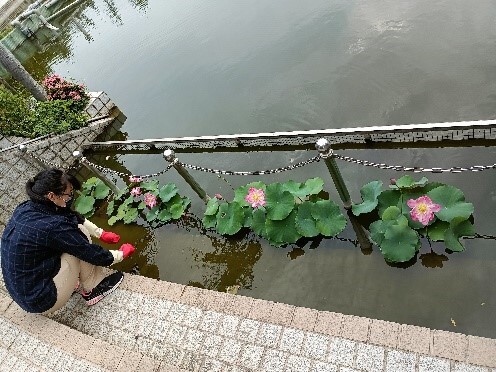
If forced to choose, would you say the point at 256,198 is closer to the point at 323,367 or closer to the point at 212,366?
the point at 212,366

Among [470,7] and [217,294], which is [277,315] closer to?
[217,294]

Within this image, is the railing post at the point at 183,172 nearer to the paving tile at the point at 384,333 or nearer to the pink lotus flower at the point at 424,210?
the pink lotus flower at the point at 424,210

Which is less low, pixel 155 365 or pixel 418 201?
pixel 155 365

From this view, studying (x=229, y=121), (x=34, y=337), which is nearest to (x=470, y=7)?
(x=229, y=121)

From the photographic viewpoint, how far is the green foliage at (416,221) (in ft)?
14.6

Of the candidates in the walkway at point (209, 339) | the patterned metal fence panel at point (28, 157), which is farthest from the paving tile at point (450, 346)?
the patterned metal fence panel at point (28, 157)

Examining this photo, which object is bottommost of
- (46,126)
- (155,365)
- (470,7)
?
(470,7)

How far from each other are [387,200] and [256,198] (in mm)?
1505

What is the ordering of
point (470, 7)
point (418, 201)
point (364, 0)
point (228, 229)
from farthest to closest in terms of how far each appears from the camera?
point (364, 0) < point (470, 7) < point (228, 229) < point (418, 201)

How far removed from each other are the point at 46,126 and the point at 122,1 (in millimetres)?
8603

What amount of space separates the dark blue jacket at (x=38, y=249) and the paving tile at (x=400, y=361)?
115 inches

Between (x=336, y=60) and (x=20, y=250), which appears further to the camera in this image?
(x=336, y=60)

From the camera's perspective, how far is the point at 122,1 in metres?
14.5

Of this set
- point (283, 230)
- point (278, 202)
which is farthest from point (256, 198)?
point (283, 230)
